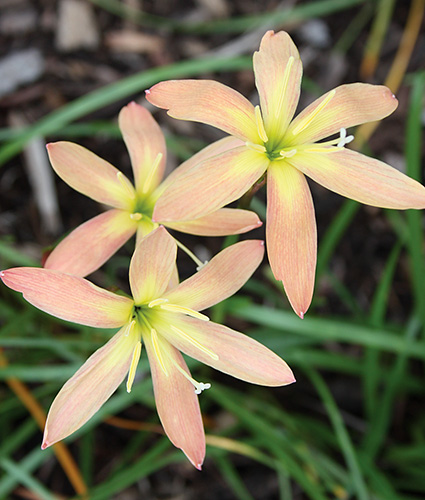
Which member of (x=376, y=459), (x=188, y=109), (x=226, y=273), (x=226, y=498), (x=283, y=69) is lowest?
(x=226, y=498)

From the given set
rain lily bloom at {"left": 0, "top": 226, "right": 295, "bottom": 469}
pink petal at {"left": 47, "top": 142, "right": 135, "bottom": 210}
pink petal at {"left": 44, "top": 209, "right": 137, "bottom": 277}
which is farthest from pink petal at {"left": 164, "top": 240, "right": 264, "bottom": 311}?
pink petal at {"left": 47, "top": 142, "right": 135, "bottom": 210}

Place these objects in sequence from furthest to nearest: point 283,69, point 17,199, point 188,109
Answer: point 17,199
point 283,69
point 188,109

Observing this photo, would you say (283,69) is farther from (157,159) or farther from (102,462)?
(102,462)

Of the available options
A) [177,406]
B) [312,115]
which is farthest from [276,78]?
[177,406]

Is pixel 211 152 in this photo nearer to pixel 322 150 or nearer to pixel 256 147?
pixel 256 147

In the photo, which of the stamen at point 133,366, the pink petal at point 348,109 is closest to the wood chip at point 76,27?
the pink petal at point 348,109

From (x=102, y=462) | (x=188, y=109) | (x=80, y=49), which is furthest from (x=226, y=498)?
(x=80, y=49)

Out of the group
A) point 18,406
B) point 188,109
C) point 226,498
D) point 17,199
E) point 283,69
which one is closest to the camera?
point 188,109
